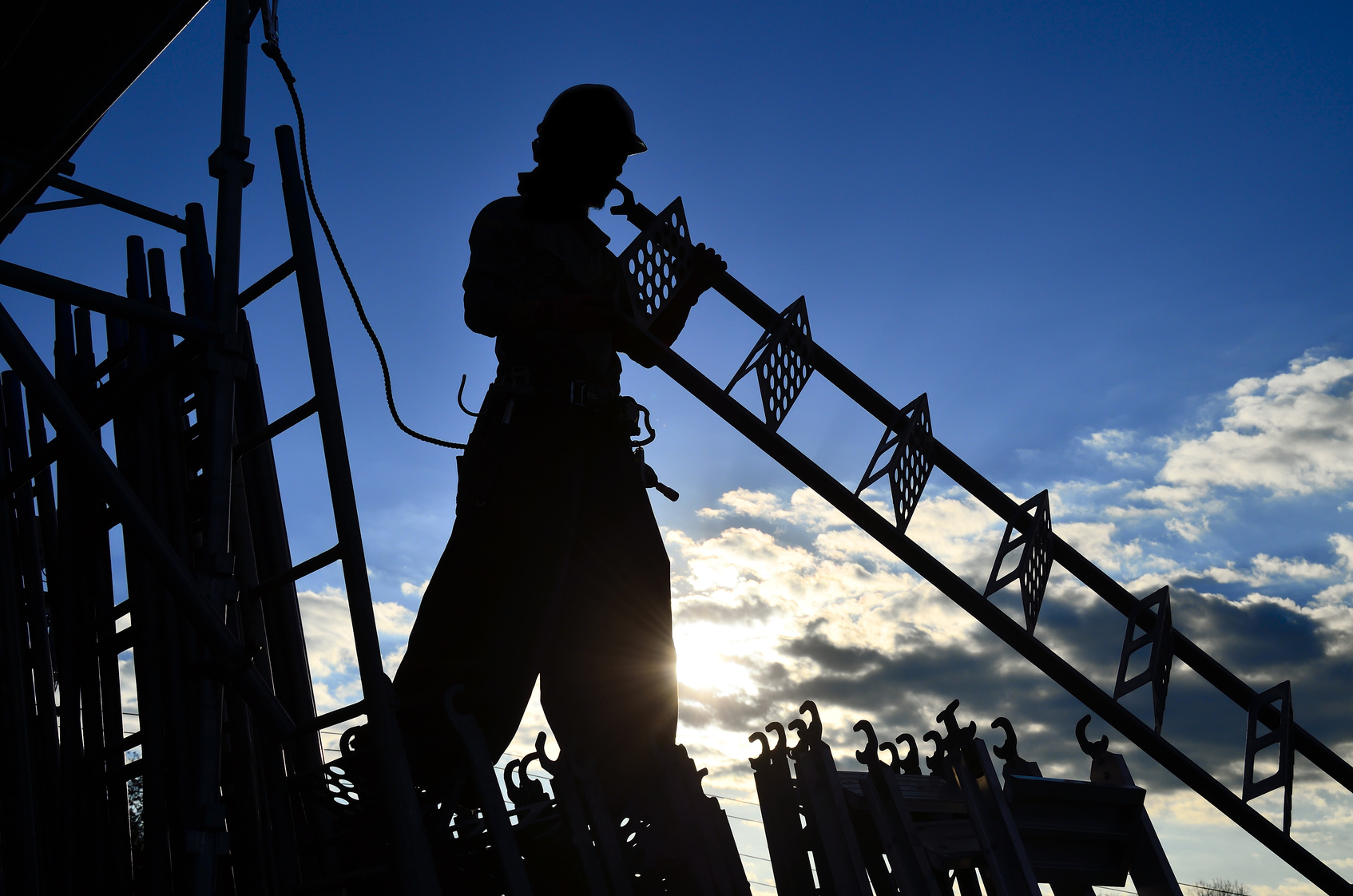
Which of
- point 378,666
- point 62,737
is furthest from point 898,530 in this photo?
point 62,737

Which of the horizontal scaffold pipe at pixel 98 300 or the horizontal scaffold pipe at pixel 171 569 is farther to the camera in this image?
the horizontal scaffold pipe at pixel 98 300

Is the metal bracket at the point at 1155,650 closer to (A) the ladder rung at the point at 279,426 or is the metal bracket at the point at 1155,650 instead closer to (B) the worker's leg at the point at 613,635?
(B) the worker's leg at the point at 613,635

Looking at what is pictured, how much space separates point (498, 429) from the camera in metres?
3.69

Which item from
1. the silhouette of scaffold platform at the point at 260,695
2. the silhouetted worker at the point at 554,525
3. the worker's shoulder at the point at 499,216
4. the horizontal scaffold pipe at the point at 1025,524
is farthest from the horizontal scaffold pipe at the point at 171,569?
the horizontal scaffold pipe at the point at 1025,524

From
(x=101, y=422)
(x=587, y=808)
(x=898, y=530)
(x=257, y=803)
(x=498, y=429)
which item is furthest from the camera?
(x=898, y=530)

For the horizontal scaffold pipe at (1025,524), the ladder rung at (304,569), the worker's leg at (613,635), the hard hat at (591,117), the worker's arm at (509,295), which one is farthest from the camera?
the horizontal scaffold pipe at (1025,524)

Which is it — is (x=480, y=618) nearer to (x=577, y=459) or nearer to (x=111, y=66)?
(x=577, y=459)

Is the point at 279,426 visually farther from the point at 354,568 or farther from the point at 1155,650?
the point at 1155,650

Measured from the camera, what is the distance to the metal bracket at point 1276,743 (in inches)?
198

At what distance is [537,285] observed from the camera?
12.9 ft

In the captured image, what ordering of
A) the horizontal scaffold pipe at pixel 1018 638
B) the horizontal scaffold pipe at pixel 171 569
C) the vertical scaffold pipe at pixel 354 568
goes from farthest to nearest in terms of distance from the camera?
the horizontal scaffold pipe at pixel 1018 638 → the horizontal scaffold pipe at pixel 171 569 → the vertical scaffold pipe at pixel 354 568

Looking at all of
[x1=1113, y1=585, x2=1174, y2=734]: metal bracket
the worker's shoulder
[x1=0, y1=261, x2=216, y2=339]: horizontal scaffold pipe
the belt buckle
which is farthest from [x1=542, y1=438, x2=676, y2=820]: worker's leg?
[x1=1113, y1=585, x2=1174, y2=734]: metal bracket

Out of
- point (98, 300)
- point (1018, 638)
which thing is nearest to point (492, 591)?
point (98, 300)

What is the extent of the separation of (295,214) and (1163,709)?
487 centimetres
